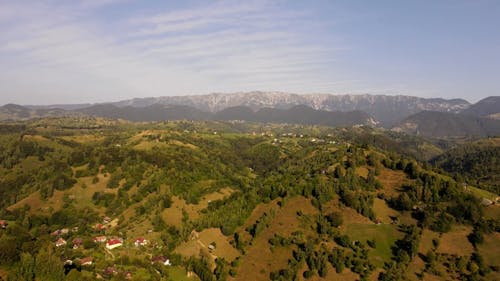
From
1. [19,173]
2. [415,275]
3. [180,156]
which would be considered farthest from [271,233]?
[19,173]

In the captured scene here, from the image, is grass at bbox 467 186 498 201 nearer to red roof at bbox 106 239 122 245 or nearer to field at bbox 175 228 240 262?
field at bbox 175 228 240 262

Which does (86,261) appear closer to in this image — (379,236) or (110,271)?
(110,271)

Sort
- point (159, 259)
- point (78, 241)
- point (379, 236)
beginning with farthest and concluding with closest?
1. point (78, 241)
2. point (379, 236)
3. point (159, 259)

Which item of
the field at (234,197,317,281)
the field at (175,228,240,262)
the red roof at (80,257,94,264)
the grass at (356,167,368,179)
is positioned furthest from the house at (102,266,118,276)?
the grass at (356,167,368,179)

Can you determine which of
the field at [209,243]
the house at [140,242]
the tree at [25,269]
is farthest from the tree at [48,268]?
the field at [209,243]

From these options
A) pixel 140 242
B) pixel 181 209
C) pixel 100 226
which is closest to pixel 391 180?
pixel 181 209

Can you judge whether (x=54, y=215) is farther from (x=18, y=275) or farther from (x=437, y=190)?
(x=437, y=190)

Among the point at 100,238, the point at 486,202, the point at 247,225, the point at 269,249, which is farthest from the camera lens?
the point at 486,202
